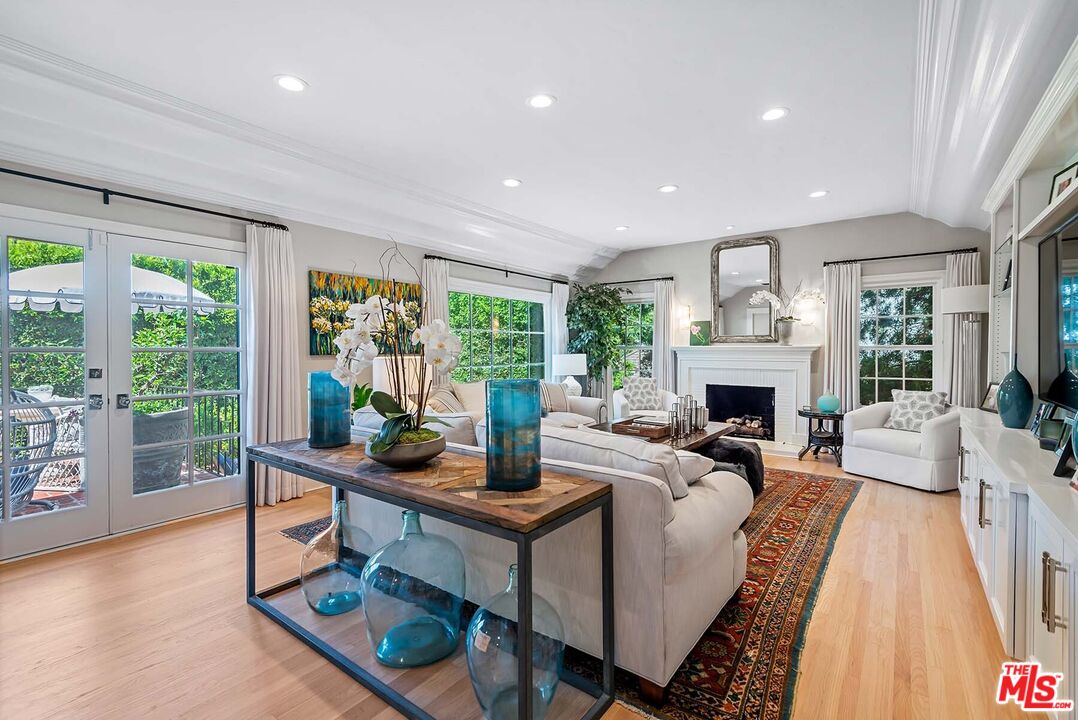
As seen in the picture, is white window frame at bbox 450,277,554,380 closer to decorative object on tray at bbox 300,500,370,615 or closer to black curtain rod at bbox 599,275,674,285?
black curtain rod at bbox 599,275,674,285

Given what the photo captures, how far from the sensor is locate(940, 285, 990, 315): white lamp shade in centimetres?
437

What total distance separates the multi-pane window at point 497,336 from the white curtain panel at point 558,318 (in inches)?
5.7

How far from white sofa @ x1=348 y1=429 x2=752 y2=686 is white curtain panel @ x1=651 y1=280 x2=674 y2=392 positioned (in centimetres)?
471

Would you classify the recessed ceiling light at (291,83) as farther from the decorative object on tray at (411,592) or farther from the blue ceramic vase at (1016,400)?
the blue ceramic vase at (1016,400)

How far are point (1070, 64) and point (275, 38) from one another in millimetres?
3340

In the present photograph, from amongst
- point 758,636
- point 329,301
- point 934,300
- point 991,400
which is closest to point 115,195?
point 329,301

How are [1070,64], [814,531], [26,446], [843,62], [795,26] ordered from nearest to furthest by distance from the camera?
[1070,64]
[795,26]
[843,62]
[26,446]
[814,531]

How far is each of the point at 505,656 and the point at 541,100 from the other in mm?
2745

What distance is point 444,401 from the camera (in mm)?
4629

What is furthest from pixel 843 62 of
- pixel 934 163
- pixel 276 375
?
pixel 276 375

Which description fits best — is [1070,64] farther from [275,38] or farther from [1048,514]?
[275,38]

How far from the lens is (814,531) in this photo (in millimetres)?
3330

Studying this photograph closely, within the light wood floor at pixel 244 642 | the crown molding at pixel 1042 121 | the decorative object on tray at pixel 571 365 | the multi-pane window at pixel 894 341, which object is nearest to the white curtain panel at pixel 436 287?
the decorative object on tray at pixel 571 365

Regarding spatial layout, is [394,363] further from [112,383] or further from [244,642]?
[112,383]
